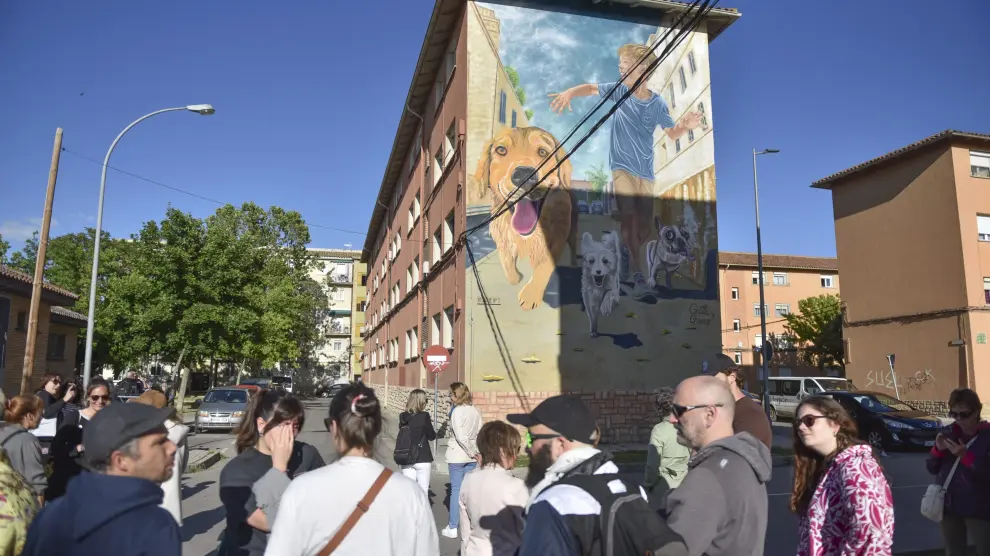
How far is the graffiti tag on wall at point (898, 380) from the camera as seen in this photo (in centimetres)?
2797

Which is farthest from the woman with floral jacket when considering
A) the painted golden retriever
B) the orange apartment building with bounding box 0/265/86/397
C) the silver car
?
the orange apartment building with bounding box 0/265/86/397

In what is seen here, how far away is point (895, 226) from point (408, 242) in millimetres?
22967

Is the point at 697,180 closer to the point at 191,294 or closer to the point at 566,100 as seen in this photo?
the point at 566,100

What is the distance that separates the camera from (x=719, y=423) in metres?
2.84

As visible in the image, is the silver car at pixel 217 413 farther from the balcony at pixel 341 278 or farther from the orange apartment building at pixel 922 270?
Result: the balcony at pixel 341 278

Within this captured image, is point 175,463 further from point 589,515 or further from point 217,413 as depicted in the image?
point 217,413

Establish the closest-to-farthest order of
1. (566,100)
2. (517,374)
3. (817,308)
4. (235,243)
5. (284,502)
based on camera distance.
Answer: (284,502) < (517,374) < (566,100) < (235,243) < (817,308)

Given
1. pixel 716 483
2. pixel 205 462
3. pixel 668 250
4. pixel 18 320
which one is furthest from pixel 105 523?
pixel 18 320

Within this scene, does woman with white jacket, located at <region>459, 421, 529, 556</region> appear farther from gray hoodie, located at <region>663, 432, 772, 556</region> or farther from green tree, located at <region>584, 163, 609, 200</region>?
green tree, located at <region>584, 163, 609, 200</region>

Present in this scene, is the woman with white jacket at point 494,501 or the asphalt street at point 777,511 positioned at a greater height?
the woman with white jacket at point 494,501

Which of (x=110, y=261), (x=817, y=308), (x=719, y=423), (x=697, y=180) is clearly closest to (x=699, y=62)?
(x=697, y=180)

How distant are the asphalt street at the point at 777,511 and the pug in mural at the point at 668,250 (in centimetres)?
699

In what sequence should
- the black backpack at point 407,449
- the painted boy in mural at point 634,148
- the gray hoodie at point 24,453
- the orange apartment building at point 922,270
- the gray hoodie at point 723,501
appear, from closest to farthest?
the gray hoodie at point 723,501 → the gray hoodie at point 24,453 → the black backpack at point 407,449 → the painted boy in mural at point 634,148 → the orange apartment building at point 922,270

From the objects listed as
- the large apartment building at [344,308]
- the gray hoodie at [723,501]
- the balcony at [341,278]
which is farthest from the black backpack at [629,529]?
the balcony at [341,278]
